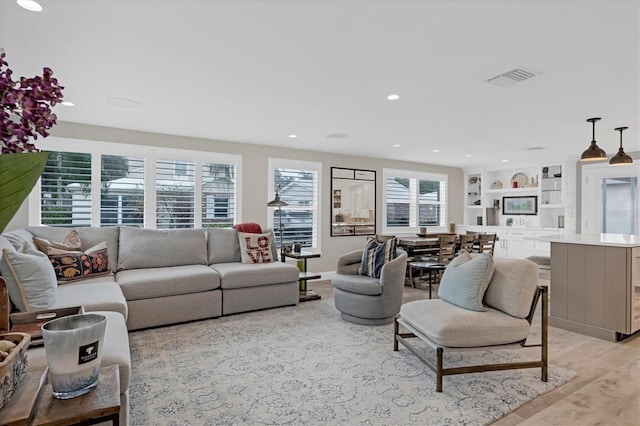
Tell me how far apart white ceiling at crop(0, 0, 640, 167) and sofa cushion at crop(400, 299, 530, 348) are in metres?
1.86

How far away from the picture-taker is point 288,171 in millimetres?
6105

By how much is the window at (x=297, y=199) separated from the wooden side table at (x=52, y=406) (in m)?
4.84

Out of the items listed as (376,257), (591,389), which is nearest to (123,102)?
(376,257)

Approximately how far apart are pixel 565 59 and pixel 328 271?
4.82 meters

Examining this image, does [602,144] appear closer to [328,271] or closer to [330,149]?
[330,149]

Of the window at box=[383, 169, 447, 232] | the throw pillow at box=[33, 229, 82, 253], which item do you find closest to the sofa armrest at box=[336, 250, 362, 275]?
the throw pillow at box=[33, 229, 82, 253]

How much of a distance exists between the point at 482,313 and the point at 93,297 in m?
3.07

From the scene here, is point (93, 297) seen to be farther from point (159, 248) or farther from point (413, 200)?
point (413, 200)

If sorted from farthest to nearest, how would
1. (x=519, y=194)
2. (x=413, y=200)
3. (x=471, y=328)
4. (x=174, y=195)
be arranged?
(x=519, y=194)
(x=413, y=200)
(x=174, y=195)
(x=471, y=328)

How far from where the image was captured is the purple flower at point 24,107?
658 mm

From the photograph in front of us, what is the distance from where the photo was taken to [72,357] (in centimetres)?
102

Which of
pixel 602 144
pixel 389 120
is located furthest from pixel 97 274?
pixel 602 144

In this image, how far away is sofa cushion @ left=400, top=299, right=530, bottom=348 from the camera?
7.75 feet

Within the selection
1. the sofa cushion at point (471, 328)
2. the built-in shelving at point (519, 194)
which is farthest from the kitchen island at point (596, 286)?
the built-in shelving at point (519, 194)
